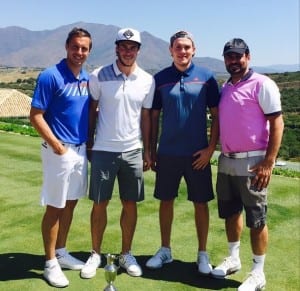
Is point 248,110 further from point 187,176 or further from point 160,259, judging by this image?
point 160,259

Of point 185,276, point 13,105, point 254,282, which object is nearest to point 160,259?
point 185,276

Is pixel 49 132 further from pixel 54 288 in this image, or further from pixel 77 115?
pixel 54 288

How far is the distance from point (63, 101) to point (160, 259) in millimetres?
2088

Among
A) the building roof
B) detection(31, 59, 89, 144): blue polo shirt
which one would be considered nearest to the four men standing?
detection(31, 59, 89, 144): blue polo shirt

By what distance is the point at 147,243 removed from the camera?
5.99 metres

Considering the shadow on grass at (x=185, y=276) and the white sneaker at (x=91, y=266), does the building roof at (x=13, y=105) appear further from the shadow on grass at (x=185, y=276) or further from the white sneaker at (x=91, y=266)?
the shadow on grass at (x=185, y=276)

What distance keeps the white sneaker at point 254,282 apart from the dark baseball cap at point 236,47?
224 cm

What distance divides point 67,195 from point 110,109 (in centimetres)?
100

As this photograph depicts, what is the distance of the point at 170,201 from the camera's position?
17.6ft

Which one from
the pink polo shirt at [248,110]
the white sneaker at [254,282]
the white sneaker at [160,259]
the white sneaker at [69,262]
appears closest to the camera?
the pink polo shirt at [248,110]

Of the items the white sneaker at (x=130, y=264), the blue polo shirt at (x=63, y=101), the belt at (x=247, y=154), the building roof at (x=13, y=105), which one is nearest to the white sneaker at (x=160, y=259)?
the white sneaker at (x=130, y=264)

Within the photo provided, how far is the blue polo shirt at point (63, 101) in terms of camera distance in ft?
14.9

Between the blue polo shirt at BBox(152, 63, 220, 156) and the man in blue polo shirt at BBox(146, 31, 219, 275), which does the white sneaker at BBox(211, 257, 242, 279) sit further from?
the blue polo shirt at BBox(152, 63, 220, 156)

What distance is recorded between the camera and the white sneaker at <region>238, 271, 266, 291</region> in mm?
4727
